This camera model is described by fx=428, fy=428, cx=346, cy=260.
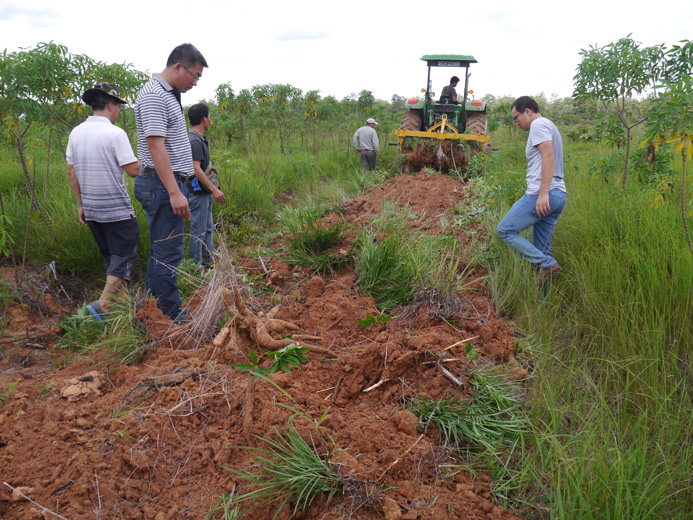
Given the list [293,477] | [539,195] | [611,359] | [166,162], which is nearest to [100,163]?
[166,162]

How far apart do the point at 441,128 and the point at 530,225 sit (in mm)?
6079

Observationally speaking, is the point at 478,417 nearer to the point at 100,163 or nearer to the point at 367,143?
the point at 100,163

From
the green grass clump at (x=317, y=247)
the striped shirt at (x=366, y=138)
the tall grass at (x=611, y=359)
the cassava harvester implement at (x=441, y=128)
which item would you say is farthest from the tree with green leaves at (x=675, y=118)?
the striped shirt at (x=366, y=138)

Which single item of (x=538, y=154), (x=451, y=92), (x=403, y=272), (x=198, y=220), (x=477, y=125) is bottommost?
(x=403, y=272)

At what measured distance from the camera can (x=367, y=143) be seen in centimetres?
1030

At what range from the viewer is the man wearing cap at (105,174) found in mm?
3465

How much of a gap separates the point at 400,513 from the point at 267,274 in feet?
9.29

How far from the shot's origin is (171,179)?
3.26 meters

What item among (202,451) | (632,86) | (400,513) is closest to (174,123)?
(202,451)

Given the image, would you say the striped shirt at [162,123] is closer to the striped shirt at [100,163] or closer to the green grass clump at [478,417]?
the striped shirt at [100,163]

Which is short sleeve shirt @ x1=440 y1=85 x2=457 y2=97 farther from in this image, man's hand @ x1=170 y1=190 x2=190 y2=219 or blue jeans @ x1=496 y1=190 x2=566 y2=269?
man's hand @ x1=170 y1=190 x2=190 y2=219

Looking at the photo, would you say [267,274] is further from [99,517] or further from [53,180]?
[53,180]

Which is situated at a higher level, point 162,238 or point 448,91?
point 448,91

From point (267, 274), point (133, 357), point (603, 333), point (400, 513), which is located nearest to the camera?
point (400, 513)
